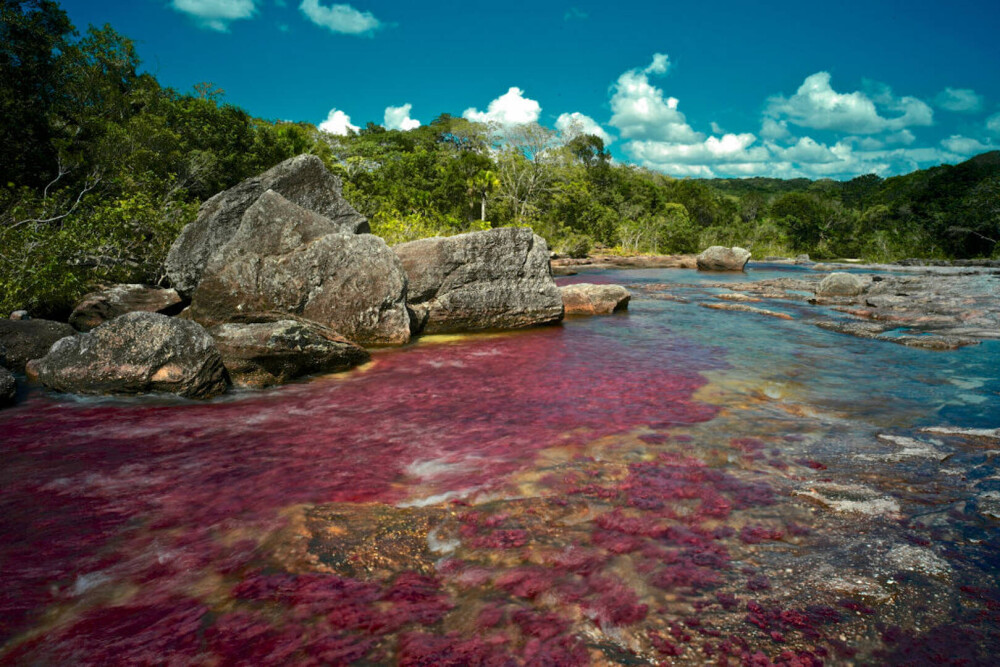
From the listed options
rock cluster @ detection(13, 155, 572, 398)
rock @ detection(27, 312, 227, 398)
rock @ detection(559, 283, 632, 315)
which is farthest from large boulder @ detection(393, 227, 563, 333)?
rock @ detection(27, 312, 227, 398)

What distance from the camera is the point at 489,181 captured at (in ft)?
154

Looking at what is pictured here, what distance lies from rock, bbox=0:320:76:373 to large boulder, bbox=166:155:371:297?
9.96 ft

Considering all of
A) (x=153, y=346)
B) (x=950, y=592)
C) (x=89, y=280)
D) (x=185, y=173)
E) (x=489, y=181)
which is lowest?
(x=950, y=592)

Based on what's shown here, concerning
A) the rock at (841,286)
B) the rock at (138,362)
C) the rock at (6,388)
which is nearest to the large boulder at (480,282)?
the rock at (138,362)

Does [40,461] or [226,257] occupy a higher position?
[226,257]

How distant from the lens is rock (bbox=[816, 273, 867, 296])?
1934cm

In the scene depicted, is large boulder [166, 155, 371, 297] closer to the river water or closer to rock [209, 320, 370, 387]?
rock [209, 320, 370, 387]

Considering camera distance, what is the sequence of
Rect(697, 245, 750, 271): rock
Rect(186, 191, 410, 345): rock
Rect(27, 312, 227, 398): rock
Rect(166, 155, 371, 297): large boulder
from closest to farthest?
Rect(27, 312, 227, 398): rock, Rect(186, 191, 410, 345): rock, Rect(166, 155, 371, 297): large boulder, Rect(697, 245, 750, 271): rock

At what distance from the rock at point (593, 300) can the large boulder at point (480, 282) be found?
2.53 m

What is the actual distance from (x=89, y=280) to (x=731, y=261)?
126 ft

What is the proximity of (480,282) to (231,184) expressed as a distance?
22.8m

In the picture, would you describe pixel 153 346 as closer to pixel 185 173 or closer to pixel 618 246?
pixel 185 173

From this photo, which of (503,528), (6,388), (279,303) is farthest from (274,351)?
(503,528)

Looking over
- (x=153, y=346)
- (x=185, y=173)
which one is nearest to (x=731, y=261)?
(x=185, y=173)
